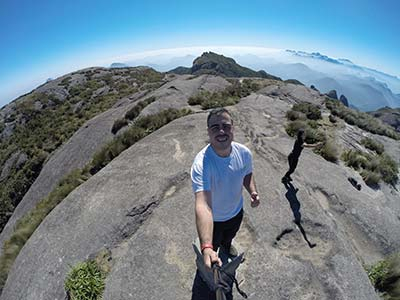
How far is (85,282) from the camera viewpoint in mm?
5891

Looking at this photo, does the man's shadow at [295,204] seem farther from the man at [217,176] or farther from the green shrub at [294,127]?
the green shrub at [294,127]

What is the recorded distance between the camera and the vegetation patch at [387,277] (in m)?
6.67

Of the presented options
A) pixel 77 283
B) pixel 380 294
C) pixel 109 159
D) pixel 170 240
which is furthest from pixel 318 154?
pixel 77 283

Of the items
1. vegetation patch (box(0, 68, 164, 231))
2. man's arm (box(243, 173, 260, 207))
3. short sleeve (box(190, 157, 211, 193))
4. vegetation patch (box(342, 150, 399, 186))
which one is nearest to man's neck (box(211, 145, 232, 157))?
short sleeve (box(190, 157, 211, 193))

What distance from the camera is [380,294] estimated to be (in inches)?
265

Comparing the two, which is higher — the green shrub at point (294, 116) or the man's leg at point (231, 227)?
the man's leg at point (231, 227)

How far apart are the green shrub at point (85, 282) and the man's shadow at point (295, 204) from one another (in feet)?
16.1

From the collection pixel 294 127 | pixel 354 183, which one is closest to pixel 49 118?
pixel 294 127

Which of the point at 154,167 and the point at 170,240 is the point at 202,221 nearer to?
the point at 170,240

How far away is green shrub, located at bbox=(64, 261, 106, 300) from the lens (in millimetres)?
5734

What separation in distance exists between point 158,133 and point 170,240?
6.42m

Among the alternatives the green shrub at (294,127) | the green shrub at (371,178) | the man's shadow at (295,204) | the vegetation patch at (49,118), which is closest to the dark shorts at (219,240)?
the man's shadow at (295,204)

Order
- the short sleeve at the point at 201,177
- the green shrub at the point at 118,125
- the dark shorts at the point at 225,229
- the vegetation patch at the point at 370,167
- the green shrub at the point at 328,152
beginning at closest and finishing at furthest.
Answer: the short sleeve at the point at 201,177, the dark shorts at the point at 225,229, the green shrub at the point at 328,152, the vegetation patch at the point at 370,167, the green shrub at the point at 118,125

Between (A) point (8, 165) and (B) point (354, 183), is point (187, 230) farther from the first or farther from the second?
(A) point (8, 165)
